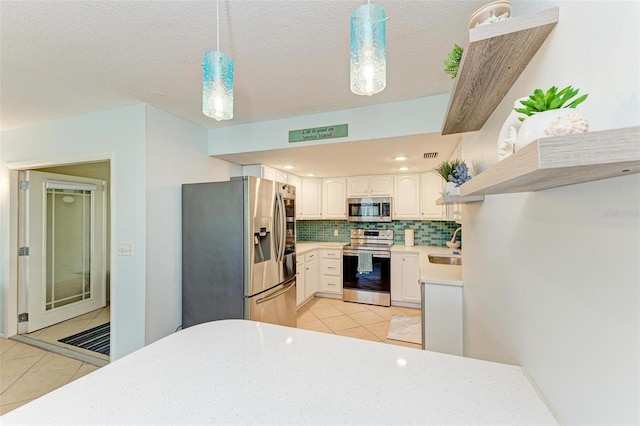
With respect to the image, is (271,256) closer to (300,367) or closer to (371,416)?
(300,367)

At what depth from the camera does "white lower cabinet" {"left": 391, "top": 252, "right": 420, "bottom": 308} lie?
375 centimetres

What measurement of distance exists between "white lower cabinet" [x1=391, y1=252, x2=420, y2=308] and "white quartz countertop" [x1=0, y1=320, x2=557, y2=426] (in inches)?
116

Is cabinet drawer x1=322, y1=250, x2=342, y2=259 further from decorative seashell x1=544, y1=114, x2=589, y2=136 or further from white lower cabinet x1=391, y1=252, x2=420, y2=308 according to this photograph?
decorative seashell x1=544, y1=114, x2=589, y2=136

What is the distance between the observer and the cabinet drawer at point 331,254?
13.9ft

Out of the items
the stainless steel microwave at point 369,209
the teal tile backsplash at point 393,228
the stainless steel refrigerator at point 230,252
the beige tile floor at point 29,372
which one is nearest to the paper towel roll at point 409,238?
the teal tile backsplash at point 393,228

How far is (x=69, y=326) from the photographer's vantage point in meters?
3.24

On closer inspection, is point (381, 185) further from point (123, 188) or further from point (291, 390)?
point (291, 390)

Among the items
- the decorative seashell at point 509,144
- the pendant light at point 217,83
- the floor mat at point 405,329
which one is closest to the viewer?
the decorative seashell at point 509,144

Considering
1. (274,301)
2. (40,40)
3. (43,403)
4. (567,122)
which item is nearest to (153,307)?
(274,301)

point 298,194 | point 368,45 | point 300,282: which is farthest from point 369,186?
point 368,45

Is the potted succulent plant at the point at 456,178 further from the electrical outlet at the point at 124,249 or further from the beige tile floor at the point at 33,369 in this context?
the beige tile floor at the point at 33,369

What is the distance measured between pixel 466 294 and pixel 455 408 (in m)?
1.36

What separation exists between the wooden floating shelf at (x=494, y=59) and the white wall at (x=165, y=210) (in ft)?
7.59

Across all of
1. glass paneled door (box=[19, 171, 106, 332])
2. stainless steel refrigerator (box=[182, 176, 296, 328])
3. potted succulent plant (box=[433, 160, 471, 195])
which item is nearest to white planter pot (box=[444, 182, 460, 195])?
potted succulent plant (box=[433, 160, 471, 195])
